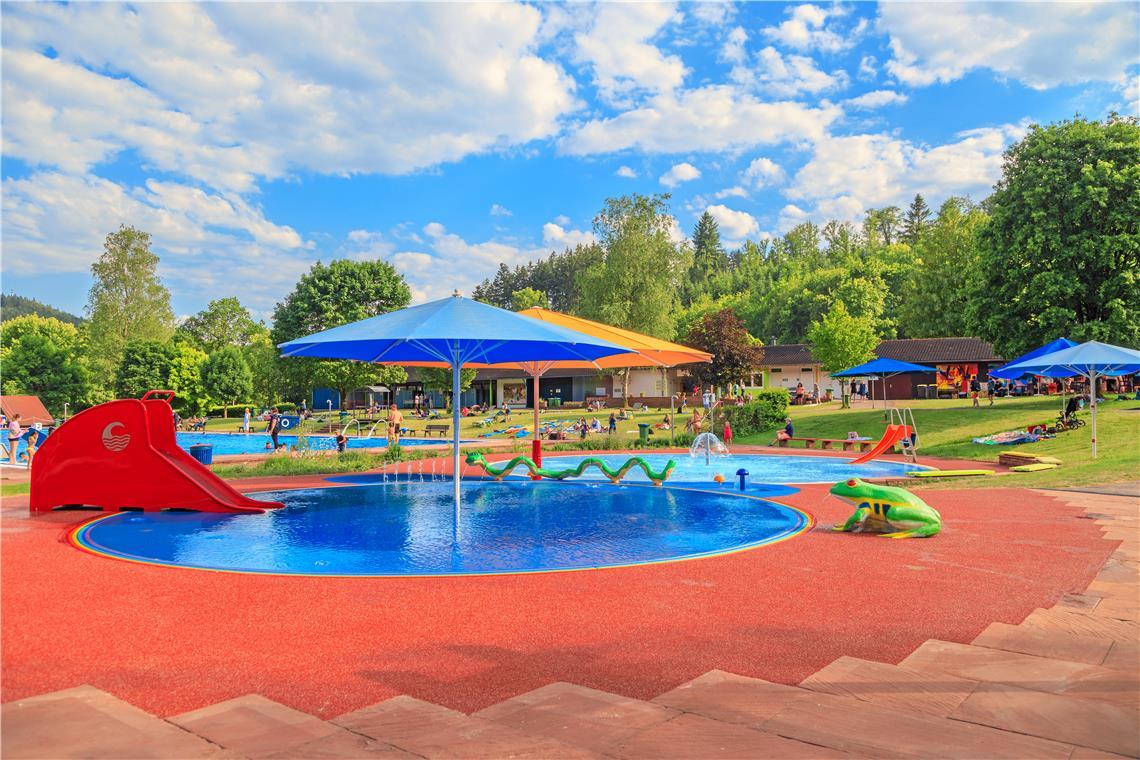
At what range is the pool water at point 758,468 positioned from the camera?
1834 cm

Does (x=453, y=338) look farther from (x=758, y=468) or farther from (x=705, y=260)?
(x=705, y=260)

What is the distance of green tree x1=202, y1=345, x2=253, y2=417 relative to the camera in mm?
47938

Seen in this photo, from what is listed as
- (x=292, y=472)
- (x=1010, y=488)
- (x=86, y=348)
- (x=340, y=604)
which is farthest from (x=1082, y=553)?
(x=86, y=348)

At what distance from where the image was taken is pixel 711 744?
11.6ft

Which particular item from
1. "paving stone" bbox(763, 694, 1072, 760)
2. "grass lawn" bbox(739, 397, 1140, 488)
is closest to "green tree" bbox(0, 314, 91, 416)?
"grass lawn" bbox(739, 397, 1140, 488)

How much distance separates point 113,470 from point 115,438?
0.54 m

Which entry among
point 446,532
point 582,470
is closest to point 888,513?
point 446,532

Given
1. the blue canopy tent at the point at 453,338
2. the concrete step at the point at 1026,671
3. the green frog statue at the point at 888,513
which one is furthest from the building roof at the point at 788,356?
the concrete step at the point at 1026,671

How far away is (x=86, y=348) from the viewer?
54.6 meters

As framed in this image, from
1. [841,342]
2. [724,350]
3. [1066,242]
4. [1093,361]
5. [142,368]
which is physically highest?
[1066,242]

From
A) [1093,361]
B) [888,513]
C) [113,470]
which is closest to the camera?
[888,513]

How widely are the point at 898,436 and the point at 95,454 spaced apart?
57.4 ft

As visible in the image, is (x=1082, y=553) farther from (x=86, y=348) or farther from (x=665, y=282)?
(x=86, y=348)

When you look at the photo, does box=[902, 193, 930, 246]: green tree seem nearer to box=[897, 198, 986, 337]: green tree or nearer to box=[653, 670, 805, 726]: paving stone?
box=[897, 198, 986, 337]: green tree
